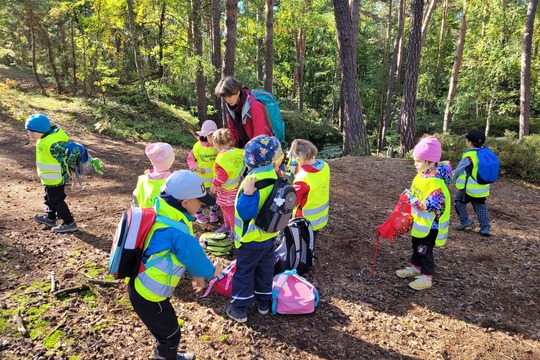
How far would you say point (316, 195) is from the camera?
4406 mm

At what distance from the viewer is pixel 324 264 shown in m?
4.92

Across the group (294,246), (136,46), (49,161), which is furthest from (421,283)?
(136,46)

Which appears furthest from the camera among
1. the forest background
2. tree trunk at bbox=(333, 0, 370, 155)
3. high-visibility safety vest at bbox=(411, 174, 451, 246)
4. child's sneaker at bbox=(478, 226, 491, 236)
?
the forest background

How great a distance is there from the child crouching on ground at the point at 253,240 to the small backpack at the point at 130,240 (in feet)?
2.99

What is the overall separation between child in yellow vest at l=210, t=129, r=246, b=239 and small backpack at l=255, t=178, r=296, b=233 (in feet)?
5.01

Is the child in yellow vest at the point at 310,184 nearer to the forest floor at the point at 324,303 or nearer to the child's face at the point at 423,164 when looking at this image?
the forest floor at the point at 324,303

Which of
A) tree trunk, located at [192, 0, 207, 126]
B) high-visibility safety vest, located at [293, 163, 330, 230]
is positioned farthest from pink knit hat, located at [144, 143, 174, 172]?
tree trunk, located at [192, 0, 207, 126]

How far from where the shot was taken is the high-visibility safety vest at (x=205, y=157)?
557 centimetres

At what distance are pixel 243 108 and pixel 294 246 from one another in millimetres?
1850

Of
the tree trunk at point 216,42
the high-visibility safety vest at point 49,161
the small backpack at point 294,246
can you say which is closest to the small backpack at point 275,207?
the small backpack at point 294,246

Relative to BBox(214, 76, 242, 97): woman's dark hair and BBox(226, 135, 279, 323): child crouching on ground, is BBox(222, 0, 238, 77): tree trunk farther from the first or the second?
BBox(226, 135, 279, 323): child crouching on ground

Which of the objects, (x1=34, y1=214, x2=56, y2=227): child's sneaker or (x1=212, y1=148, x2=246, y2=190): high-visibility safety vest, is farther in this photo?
(x1=34, y1=214, x2=56, y2=227): child's sneaker

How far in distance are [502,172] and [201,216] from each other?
960 centimetres

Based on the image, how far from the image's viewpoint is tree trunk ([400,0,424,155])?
1127 centimetres
